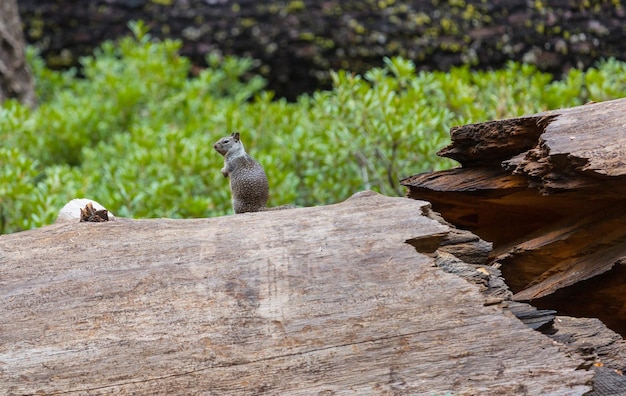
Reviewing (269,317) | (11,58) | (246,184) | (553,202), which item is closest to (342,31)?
(11,58)

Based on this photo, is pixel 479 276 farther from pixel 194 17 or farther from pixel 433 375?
pixel 194 17

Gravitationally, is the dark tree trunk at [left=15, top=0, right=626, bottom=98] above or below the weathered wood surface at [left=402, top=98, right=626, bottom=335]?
above

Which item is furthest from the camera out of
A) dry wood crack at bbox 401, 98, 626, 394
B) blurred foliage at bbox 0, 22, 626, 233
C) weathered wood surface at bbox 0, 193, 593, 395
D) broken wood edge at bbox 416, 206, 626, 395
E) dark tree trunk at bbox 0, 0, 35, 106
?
dark tree trunk at bbox 0, 0, 35, 106

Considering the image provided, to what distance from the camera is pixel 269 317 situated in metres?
2.68

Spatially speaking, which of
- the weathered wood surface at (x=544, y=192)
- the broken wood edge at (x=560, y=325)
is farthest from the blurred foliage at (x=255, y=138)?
the broken wood edge at (x=560, y=325)

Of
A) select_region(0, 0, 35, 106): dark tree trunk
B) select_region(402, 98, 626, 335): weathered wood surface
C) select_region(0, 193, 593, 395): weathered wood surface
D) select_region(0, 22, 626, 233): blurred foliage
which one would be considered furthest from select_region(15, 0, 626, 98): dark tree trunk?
select_region(0, 193, 593, 395): weathered wood surface

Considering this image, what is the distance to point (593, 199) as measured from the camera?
311 centimetres

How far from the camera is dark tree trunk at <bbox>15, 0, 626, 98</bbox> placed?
23.5ft

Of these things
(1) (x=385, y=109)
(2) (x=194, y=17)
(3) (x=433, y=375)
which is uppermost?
(2) (x=194, y=17)

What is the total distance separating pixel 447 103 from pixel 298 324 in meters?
3.66

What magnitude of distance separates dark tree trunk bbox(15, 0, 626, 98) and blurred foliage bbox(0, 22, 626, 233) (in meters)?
0.44

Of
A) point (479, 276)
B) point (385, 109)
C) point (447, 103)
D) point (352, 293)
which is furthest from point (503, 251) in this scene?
point (447, 103)

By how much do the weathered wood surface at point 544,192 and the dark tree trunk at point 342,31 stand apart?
162 inches

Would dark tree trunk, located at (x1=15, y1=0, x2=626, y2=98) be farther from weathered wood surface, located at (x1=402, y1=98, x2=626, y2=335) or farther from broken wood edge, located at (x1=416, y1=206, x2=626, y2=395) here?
broken wood edge, located at (x1=416, y1=206, x2=626, y2=395)
